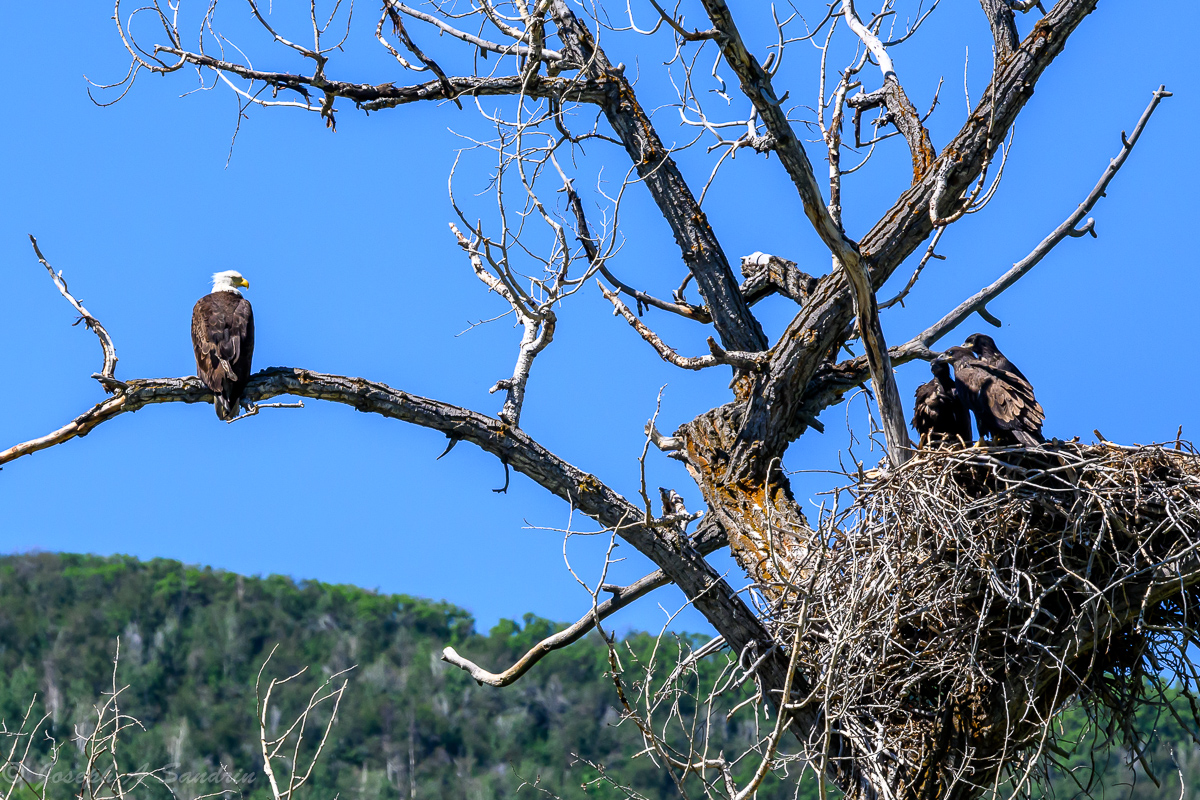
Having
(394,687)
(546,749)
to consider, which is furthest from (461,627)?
(546,749)

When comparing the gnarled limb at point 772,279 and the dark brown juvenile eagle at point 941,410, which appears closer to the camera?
the dark brown juvenile eagle at point 941,410

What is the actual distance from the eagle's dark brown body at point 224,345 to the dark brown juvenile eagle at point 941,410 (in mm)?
3679

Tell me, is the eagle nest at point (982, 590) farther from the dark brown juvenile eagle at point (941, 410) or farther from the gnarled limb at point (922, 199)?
the gnarled limb at point (922, 199)

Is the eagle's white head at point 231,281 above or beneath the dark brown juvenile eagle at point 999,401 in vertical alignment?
above

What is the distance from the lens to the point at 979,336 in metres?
7.52

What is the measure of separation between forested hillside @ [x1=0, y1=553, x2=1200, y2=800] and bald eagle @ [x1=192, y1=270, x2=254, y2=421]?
28907 millimetres

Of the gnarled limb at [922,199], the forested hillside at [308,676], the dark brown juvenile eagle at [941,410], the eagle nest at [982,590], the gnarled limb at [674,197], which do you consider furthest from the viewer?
the forested hillside at [308,676]

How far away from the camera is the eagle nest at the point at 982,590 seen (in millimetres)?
5758

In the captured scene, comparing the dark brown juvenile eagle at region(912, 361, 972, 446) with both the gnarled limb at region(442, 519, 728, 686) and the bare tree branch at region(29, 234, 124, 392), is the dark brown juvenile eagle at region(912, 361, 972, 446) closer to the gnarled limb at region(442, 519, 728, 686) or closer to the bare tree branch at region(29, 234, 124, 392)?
the gnarled limb at region(442, 519, 728, 686)

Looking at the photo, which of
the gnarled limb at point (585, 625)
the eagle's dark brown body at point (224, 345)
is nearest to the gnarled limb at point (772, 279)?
the gnarled limb at point (585, 625)

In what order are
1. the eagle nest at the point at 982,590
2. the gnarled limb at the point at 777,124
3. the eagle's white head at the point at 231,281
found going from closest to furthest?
the gnarled limb at the point at 777,124 < the eagle nest at the point at 982,590 < the eagle's white head at the point at 231,281

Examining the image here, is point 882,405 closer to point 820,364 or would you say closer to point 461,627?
point 820,364

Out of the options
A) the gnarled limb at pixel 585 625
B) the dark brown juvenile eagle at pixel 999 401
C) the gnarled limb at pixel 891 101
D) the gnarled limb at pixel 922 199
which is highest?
the gnarled limb at pixel 891 101

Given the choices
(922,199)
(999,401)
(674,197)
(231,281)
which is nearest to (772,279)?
(674,197)
